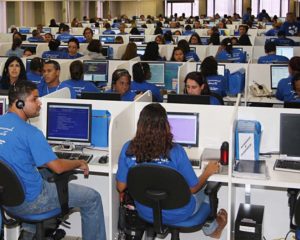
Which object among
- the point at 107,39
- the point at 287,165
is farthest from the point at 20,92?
the point at 107,39

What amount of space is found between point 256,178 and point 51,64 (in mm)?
3063

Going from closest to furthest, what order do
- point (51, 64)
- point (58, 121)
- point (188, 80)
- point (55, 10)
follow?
point (58, 121)
point (188, 80)
point (51, 64)
point (55, 10)

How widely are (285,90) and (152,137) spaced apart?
3.58 meters

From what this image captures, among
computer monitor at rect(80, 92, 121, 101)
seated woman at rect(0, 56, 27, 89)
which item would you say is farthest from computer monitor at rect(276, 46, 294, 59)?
computer monitor at rect(80, 92, 121, 101)

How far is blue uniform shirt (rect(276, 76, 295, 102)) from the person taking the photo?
6.44 metres

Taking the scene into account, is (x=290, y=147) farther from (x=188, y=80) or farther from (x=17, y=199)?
(x=17, y=199)

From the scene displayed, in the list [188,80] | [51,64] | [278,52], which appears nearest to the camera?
[188,80]

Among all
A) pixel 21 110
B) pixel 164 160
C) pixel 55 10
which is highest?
pixel 55 10

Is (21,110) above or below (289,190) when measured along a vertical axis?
above

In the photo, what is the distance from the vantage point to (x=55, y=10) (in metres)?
20.9

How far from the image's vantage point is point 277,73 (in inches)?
283

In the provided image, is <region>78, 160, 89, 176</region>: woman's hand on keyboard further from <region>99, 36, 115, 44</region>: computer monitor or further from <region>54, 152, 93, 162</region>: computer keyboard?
<region>99, 36, 115, 44</region>: computer monitor

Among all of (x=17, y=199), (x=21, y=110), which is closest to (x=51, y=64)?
(x=21, y=110)

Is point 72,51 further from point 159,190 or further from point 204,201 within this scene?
point 159,190
